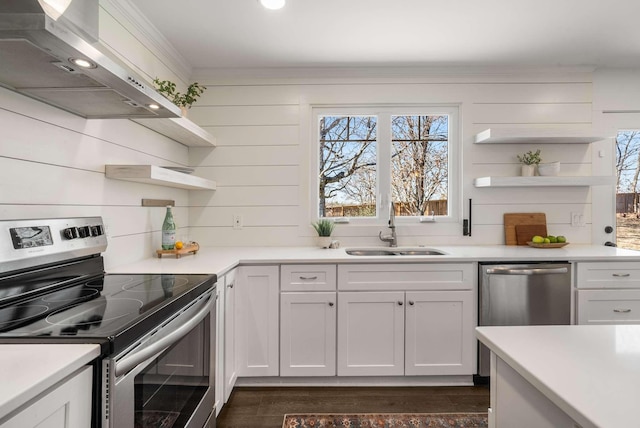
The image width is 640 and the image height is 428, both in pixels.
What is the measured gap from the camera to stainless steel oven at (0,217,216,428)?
93cm

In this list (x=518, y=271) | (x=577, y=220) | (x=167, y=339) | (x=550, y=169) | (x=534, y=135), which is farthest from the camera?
(x=577, y=220)

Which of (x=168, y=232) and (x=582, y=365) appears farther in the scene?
(x=168, y=232)

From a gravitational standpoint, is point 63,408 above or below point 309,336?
above

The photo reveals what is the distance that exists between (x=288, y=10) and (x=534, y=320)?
2.56 meters

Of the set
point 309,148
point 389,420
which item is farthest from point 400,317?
point 309,148

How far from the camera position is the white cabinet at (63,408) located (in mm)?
684

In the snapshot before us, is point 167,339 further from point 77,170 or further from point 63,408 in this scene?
point 77,170

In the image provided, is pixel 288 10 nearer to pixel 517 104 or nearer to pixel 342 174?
pixel 342 174

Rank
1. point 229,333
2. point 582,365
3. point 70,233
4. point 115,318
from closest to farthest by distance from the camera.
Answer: point 582,365
point 115,318
point 70,233
point 229,333

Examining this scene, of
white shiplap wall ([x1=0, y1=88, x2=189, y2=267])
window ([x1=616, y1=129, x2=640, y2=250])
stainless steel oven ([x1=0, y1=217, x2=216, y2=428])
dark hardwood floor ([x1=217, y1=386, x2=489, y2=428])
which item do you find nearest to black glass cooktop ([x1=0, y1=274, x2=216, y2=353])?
stainless steel oven ([x1=0, y1=217, x2=216, y2=428])

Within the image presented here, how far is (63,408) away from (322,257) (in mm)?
1619

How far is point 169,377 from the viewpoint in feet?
4.19

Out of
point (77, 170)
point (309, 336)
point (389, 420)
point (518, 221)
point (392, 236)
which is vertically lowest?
point (389, 420)

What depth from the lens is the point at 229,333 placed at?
2045 millimetres
